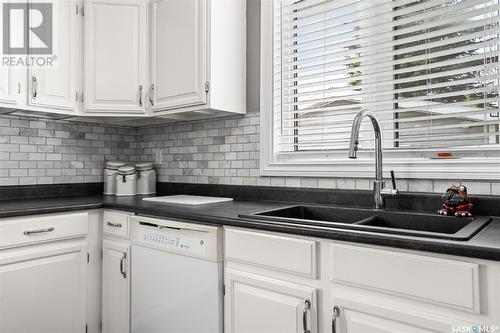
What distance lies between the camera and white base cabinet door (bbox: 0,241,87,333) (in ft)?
6.01

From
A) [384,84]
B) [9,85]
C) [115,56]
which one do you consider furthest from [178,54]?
[384,84]

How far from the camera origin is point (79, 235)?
2086 millimetres

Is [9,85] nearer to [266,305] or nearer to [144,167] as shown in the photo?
[144,167]

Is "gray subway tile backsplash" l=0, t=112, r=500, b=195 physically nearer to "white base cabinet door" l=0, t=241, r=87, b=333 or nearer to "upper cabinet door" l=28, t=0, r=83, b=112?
"upper cabinet door" l=28, t=0, r=83, b=112

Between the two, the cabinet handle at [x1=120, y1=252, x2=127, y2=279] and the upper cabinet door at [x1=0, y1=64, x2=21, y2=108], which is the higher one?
the upper cabinet door at [x1=0, y1=64, x2=21, y2=108]

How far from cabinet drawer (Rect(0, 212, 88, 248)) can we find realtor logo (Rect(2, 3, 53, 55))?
39.6 inches

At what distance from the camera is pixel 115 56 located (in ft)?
8.04

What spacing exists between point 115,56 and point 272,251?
1.75 m

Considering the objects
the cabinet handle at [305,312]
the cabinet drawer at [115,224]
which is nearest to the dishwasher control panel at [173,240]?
the cabinet drawer at [115,224]

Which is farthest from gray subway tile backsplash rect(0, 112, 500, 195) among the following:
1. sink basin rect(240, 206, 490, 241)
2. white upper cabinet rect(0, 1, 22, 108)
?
white upper cabinet rect(0, 1, 22, 108)

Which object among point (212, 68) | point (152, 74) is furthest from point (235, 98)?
point (152, 74)

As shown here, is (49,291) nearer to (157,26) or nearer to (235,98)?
(235,98)

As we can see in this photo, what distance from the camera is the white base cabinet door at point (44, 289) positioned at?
1.83 metres

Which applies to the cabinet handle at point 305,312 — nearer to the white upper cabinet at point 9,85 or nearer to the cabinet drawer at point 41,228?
the cabinet drawer at point 41,228
